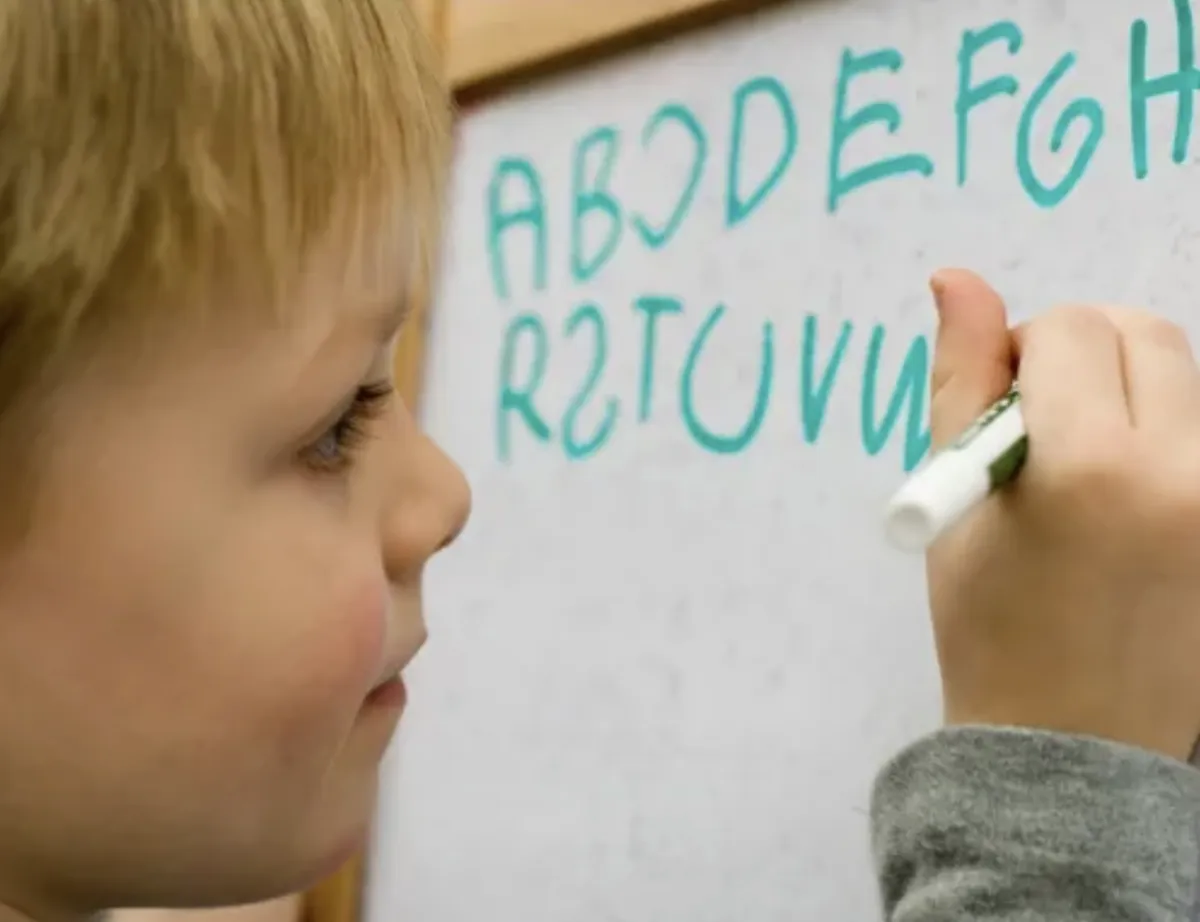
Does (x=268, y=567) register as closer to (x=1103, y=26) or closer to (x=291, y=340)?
(x=291, y=340)

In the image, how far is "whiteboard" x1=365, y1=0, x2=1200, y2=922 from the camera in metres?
0.44

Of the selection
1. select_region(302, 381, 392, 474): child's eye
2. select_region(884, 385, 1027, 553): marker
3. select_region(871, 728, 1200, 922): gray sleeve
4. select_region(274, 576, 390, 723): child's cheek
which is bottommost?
select_region(871, 728, 1200, 922): gray sleeve

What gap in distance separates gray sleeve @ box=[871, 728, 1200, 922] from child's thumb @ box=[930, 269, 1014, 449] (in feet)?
0.25

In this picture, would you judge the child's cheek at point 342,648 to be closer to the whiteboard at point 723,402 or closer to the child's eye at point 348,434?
the child's eye at point 348,434

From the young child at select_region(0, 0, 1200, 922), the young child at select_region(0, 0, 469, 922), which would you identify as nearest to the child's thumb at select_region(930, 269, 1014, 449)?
the young child at select_region(0, 0, 1200, 922)

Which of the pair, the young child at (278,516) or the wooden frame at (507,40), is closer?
the young child at (278,516)

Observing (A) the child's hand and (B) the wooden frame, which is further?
(B) the wooden frame

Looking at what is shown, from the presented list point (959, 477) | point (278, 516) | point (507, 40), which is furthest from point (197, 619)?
point (507, 40)

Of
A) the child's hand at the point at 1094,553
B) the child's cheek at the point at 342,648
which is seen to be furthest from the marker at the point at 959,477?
the child's cheek at the point at 342,648

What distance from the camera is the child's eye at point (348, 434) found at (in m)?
0.39

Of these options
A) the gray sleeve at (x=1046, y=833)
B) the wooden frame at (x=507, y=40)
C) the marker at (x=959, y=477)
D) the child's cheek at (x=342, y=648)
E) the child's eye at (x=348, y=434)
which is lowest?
the gray sleeve at (x=1046, y=833)

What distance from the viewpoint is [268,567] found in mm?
375

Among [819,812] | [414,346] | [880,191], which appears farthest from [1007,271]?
[414,346]

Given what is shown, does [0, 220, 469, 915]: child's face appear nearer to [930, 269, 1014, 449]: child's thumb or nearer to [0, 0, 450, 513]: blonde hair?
[0, 0, 450, 513]: blonde hair
